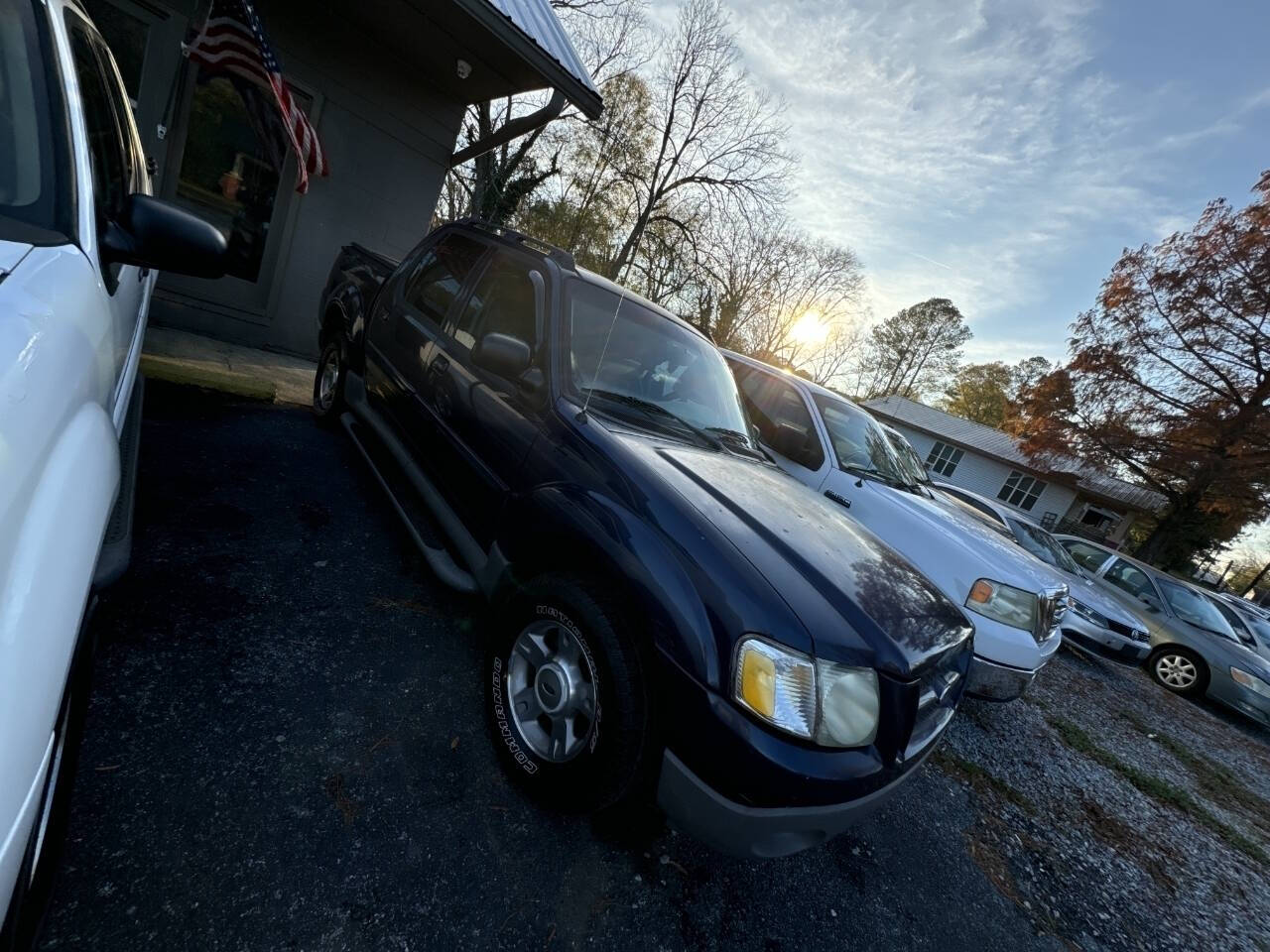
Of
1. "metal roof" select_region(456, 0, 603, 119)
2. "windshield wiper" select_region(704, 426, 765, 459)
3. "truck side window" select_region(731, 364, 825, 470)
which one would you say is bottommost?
"windshield wiper" select_region(704, 426, 765, 459)

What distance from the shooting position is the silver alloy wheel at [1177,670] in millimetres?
7367

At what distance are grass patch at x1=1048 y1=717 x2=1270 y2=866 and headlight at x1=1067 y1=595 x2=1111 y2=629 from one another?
112 inches

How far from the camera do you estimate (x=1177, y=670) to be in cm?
750

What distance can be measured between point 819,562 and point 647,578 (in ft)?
2.14

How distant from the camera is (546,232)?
68.9 feet

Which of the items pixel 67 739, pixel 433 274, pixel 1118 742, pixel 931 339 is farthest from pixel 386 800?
pixel 931 339

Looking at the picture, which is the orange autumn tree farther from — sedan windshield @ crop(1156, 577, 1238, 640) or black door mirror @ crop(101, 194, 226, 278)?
black door mirror @ crop(101, 194, 226, 278)

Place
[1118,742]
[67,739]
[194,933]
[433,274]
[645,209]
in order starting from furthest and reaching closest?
[645,209] < [1118,742] < [433,274] < [194,933] < [67,739]

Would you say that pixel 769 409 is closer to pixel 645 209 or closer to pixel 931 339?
pixel 645 209

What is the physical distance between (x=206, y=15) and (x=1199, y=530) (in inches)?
1279

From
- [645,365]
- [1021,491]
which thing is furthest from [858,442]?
[1021,491]

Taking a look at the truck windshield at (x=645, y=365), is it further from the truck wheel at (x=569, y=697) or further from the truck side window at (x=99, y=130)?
the truck side window at (x=99, y=130)

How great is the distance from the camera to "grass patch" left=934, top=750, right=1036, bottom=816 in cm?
328

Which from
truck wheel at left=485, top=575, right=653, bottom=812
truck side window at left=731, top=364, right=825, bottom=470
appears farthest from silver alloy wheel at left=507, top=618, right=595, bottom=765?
truck side window at left=731, top=364, right=825, bottom=470
